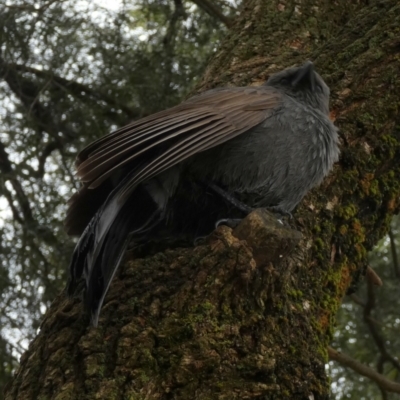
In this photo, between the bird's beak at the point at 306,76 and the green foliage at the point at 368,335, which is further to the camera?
the green foliage at the point at 368,335

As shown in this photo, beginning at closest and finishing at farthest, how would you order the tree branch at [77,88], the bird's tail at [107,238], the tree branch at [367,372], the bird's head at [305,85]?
the bird's tail at [107,238]
the bird's head at [305,85]
the tree branch at [367,372]
the tree branch at [77,88]

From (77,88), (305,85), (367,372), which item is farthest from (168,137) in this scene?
(77,88)

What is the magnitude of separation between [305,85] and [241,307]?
4.19ft

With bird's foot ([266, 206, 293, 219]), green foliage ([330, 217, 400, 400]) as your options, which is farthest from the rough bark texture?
green foliage ([330, 217, 400, 400])

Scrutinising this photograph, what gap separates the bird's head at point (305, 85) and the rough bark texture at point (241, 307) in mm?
152

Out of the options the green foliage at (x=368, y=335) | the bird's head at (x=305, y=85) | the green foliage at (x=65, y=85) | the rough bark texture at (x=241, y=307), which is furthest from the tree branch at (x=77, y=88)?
the rough bark texture at (x=241, y=307)

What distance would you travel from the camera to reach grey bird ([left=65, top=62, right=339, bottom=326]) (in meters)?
2.37

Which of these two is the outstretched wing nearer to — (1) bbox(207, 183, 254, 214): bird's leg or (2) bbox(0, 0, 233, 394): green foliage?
(1) bbox(207, 183, 254, 214): bird's leg

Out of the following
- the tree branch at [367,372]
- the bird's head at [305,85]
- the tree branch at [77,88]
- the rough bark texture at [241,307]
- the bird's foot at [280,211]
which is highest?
the tree branch at [77,88]

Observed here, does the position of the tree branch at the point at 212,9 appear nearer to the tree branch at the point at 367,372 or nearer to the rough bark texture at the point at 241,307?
the rough bark texture at the point at 241,307

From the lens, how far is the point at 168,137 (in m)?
2.44

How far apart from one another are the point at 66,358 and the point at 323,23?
260cm

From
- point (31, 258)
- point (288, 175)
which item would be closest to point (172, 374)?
point (288, 175)

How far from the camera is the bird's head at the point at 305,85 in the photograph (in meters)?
3.09
